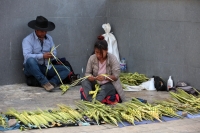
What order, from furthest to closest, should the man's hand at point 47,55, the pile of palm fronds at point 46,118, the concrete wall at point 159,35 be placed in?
the man's hand at point 47,55, the concrete wall at point 159,35, the pile of palm fronds at point 46,118

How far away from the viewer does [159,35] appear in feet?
32.9

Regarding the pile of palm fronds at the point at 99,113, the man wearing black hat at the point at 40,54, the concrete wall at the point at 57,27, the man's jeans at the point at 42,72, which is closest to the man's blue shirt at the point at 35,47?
the man wearing black hat at the point at 40,54

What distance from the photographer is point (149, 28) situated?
10.2m

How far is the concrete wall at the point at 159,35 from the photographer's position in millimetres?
9352

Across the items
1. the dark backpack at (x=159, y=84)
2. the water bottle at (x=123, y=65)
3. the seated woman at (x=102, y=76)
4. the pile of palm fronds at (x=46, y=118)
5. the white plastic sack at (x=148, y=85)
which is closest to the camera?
the pile of palm fronds at (x=46, y=118)

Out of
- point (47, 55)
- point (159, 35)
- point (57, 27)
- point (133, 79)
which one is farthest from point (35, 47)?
point (159, 35)

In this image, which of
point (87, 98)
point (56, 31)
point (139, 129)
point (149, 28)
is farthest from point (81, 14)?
point (139, 129)

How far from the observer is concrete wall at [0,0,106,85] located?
31.7ft

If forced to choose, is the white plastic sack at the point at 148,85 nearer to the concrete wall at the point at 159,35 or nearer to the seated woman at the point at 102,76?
the concrete wall at the point at 159,35

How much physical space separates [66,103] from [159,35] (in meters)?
2.67

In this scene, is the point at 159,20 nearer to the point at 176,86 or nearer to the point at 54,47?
the point at 176,86

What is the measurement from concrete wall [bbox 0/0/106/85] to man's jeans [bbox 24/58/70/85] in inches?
16.1

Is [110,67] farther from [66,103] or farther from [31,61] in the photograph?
[31,61]

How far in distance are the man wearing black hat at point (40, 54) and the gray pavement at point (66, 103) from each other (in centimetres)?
25
